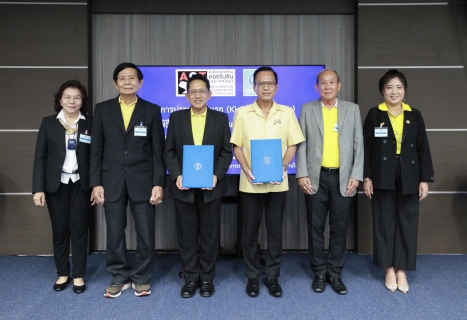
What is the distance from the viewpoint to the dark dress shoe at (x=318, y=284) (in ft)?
8.63

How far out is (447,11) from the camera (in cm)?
350

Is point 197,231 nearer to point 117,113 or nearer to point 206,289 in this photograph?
point 206,289

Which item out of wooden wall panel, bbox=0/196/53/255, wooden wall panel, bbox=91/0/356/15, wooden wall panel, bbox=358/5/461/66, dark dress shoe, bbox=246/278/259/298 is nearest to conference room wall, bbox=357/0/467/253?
wooden wall panel, bbox=358/5/461/66

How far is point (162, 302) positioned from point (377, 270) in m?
1.82

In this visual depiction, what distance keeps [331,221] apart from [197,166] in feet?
3.63

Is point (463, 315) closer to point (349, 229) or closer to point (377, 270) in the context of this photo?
point (377, 270)

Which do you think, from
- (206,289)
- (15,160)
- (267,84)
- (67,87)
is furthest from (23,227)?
(267,84)

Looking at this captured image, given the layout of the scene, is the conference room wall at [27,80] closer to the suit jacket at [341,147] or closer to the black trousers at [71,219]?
the black trousers at [71,219]

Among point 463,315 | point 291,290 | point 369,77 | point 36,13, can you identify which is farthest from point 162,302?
point 36,13

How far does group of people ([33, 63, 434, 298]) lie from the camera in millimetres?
2535

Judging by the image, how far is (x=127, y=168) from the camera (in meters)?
2.53

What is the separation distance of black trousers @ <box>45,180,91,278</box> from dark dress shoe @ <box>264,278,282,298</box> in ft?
4.60

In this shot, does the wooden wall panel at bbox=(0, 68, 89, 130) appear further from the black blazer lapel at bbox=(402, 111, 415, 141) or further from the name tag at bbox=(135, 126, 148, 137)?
the black blazer lapel at bbox=(402, 111, 415, 141)

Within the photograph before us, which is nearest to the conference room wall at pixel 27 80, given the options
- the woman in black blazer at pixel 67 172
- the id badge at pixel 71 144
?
the woman in black blazer at pixel 67 172
